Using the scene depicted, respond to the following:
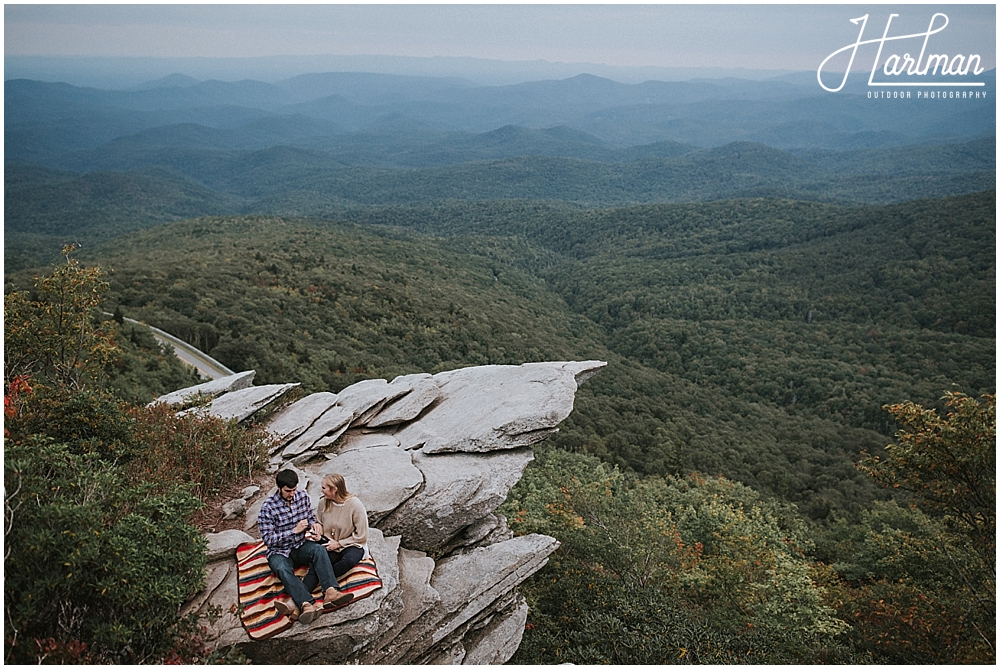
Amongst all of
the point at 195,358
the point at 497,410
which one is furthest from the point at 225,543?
the point at 195,358

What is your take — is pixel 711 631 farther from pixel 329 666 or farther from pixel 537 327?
pixel 537 327

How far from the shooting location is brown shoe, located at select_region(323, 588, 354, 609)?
7.07 metres

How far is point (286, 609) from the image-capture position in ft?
23.1

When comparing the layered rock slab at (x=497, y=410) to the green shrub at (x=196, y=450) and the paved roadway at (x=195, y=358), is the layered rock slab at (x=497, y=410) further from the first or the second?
the paved roadway at (x=195, y=358)

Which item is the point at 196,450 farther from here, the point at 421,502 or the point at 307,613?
the point at 307,613

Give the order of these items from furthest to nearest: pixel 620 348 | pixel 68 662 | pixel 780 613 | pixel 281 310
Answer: pixel 620 348 → pixel 281 310 → pixel 780 613 → pixel 68 662

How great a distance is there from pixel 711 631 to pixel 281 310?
37578 millimetres

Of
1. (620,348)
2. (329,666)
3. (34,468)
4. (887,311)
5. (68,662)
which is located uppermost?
(34,468)

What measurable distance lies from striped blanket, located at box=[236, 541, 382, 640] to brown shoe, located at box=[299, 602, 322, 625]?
16 cm

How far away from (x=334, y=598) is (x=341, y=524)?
1.02 metres

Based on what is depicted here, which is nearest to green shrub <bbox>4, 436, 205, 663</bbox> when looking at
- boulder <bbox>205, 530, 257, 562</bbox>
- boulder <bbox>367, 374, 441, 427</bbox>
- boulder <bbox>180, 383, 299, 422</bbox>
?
boulder <bbox>205, 530, 257, 562</bbox>

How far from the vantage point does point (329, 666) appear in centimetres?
713

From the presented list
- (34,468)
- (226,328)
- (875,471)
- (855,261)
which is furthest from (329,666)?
(855,261)

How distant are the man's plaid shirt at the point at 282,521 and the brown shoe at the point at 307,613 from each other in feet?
2.63
